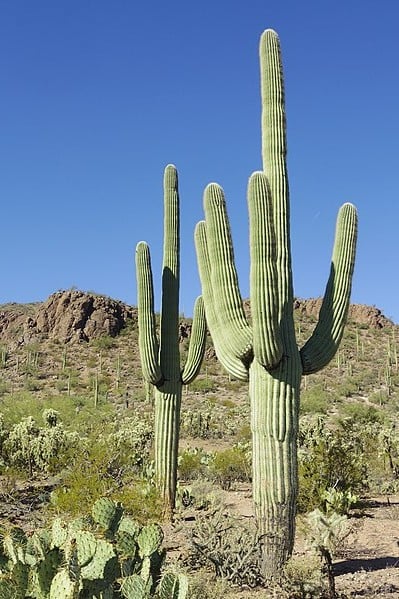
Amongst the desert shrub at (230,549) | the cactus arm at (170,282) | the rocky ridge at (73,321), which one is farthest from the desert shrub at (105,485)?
the rocky ridge at (73,321)

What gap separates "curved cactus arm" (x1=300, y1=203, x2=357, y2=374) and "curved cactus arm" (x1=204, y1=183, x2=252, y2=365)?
2.63 ft

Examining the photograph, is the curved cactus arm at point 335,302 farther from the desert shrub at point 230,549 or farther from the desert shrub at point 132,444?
the desert shrub at point 132,444

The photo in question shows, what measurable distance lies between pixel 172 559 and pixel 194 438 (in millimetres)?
18133

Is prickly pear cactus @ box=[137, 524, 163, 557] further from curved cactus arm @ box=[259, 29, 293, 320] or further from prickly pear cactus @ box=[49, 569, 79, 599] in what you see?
curved cactus arm @ box=[259, 29, 293, 320]

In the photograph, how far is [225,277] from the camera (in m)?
8.41

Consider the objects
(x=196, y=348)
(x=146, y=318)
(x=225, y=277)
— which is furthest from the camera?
(x=196, y=348)

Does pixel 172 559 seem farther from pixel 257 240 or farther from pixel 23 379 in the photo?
pixel 23 379

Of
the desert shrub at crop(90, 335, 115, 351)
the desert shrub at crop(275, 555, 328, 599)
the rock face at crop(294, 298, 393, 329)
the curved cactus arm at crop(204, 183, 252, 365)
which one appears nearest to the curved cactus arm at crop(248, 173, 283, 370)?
Answer: the curved cactus arm at crop(204, 183, 252, 365)

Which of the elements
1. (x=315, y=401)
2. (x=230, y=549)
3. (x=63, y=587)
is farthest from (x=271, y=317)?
(x=315, y=401)

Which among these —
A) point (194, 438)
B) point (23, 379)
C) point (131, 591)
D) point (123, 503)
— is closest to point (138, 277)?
point (123, 503)

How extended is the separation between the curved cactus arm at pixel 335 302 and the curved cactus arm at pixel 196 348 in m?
3.47

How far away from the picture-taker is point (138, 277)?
11.4m

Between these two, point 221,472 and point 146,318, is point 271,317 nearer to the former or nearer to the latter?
point 146,318

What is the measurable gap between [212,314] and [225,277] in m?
0.61
